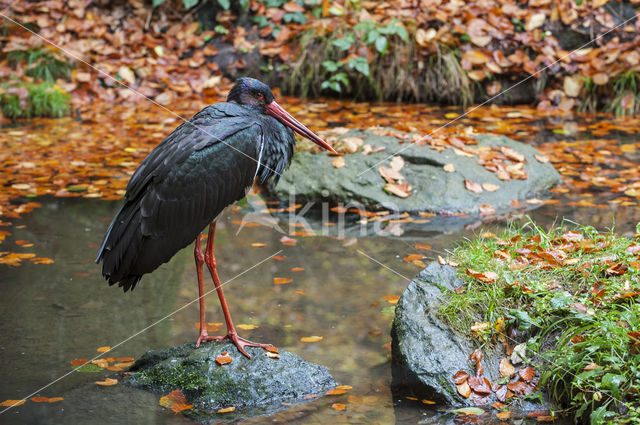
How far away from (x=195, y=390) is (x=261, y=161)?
4.04 ft

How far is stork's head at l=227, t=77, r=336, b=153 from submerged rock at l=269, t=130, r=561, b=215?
2134 mm

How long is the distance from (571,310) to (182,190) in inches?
79.9

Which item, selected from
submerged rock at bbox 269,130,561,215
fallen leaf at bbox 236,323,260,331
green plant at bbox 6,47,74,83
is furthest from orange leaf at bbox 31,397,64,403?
green plant at bbox 6,47,74,83

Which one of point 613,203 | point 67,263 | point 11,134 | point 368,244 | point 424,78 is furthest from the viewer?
point 424,78

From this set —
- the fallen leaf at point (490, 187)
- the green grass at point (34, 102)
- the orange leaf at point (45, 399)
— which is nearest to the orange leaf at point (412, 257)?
the fallen leaf at point (490, 187)

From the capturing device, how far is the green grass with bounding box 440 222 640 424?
298 cm

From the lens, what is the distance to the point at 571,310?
A: 3.32m

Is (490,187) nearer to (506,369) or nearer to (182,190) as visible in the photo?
(506,369)

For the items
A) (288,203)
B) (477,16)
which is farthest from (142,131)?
(477,16)

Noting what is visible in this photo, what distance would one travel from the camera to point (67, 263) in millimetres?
4938

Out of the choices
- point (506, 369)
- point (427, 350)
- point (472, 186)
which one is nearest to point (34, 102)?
point (472, 186)

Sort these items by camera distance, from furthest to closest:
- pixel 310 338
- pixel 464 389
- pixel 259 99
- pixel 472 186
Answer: pixel 472 186, pixel 310 338, pixel 259 99, pixel 464 389

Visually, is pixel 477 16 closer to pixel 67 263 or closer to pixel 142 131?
pixel 142 131

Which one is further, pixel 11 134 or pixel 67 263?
pixel 11 134
